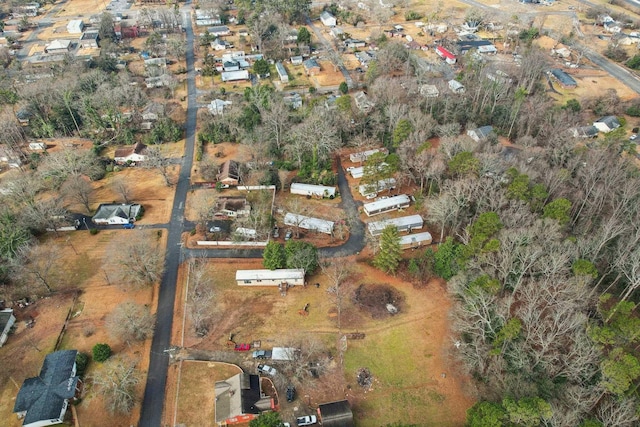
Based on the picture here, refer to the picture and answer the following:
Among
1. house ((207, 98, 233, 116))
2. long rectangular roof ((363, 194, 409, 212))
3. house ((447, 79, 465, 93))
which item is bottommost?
long rectangular roof ((363, 194, 409, 212))

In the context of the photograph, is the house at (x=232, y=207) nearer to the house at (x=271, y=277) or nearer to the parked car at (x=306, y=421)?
the house at (x=271, y=277)

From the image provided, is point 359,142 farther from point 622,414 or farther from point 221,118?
point 622,414

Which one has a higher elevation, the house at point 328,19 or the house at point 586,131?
the house at point 328,19

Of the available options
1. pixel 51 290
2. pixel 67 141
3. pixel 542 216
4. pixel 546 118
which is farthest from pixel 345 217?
pixel 67 141

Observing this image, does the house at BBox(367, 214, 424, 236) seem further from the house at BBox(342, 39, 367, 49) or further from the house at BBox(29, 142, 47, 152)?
the house at BBox(342, 39, 367, 49)

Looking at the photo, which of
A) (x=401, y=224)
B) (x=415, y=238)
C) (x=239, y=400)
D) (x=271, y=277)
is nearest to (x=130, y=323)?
(x=239, y=400)

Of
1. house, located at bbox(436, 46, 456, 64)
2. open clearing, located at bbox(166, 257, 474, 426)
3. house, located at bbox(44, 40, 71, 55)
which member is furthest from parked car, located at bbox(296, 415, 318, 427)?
house, located at bbox(44, 40, 71, 55)

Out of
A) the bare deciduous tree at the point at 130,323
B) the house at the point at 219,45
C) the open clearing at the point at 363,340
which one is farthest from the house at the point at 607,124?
the house at the point at 219,45
